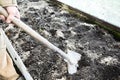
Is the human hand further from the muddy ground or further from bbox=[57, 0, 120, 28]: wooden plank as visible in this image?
bbox=[57, 0, 120, 28]: wooden plank

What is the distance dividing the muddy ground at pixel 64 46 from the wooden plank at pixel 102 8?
0.64ft

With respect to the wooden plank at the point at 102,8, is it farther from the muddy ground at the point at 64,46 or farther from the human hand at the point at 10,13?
the human hand at the point at 10,13

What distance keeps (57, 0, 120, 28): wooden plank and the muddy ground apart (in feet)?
0.64

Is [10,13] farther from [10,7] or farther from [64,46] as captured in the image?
[64,46]

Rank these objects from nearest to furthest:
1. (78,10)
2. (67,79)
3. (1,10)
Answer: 1. (1,10)
2. (67,79)
3. (78,10)

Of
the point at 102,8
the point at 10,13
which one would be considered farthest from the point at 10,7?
the point at 102,8

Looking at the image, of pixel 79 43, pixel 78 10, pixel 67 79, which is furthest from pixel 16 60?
pixel 78 10

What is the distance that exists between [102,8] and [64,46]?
1084mm

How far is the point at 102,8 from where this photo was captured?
3.81m

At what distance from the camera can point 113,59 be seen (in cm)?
290

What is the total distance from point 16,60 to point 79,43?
0.96 metres

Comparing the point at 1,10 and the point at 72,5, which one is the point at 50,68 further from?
the point at 72,5

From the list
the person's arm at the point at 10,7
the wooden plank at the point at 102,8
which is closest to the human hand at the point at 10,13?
the person's arm at the point at 10,7

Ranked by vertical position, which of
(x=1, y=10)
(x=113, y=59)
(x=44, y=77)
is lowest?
(x=44, y=77)
